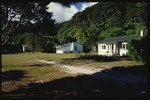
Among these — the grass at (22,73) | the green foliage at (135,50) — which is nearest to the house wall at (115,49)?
the green foliage at (135,50)

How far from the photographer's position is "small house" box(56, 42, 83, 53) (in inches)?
2478

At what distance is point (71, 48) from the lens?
63906 millimetres

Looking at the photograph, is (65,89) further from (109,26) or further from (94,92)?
(109,26)

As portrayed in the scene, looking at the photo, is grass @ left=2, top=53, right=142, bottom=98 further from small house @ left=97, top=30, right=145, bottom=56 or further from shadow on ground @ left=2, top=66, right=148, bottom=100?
small house @ left=97, top=30, right=145, bottom=56

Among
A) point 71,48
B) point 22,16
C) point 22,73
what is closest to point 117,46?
point 22,16

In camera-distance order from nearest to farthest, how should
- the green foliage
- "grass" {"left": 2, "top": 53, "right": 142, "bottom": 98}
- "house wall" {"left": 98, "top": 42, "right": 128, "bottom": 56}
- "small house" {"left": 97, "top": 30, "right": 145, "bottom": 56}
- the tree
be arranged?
"grass" {"left": 2, "top": 53, "right": 142, "bottom": 98} < the tree < the green foliage < "small house" {"left": 97, "top": 30, "right": 145, "bottom": 56} < "house wall" {"left": 98, "top": 42, "right": 128, "bottom": 56}

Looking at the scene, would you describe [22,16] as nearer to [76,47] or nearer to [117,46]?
[117,46]

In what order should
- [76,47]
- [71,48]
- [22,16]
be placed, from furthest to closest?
[71,48], [76,47], [22,16]

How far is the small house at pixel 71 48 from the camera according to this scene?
62938 mm

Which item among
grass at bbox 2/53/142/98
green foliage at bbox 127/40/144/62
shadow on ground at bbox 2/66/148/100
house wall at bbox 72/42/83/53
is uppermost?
house wall at bbox 72/42/83/53

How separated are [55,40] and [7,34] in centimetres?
4990

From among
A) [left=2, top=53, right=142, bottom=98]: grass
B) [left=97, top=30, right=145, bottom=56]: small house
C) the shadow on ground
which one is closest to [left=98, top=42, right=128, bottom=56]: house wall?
[left=97, top=30, right=145, bottom=56]: small house

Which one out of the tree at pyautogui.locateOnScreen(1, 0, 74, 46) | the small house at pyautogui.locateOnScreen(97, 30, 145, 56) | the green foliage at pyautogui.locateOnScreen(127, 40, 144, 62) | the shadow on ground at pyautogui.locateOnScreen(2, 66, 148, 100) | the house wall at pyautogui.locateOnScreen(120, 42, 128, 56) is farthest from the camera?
the small house at pyautogui.locateOnScreen(97, 30, 145, 56)

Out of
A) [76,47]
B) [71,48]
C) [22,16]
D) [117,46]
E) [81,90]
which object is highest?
[22,16]
